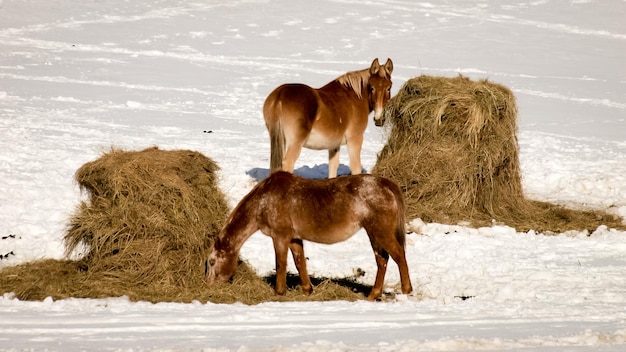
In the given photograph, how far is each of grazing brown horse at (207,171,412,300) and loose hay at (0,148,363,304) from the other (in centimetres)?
30

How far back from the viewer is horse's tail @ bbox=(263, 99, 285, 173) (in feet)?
40.1

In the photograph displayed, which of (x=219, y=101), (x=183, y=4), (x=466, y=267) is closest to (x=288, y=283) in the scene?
(x=466, y=267)

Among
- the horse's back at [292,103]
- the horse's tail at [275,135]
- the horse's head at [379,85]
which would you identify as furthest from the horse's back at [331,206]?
the horse's head at [379,85]

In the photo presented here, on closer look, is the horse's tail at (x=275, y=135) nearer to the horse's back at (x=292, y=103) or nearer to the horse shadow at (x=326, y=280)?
the horse's back at (x=292, y=103)

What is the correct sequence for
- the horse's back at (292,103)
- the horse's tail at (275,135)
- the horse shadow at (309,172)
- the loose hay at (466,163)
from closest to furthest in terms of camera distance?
the horse's tail at (275,135) < the horse's back at (292,103) < the loose hay at (466,163) < the horse shadow at (309,172)

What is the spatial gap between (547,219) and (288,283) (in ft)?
15.3

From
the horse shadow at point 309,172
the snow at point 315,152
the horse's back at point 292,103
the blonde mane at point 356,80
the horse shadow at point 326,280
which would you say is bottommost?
the horse shadow at point 309,172

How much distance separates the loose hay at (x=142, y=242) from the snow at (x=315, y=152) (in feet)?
1.51

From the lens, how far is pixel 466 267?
10.2m

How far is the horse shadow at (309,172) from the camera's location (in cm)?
1468

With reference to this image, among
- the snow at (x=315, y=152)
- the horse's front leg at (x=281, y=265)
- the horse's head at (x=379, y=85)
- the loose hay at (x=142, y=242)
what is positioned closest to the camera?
the snow at (x=315, y=152)

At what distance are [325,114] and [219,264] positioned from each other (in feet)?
13.8

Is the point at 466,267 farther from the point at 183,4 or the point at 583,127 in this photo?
the point at 183,4

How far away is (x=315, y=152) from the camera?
16766 millimetres
